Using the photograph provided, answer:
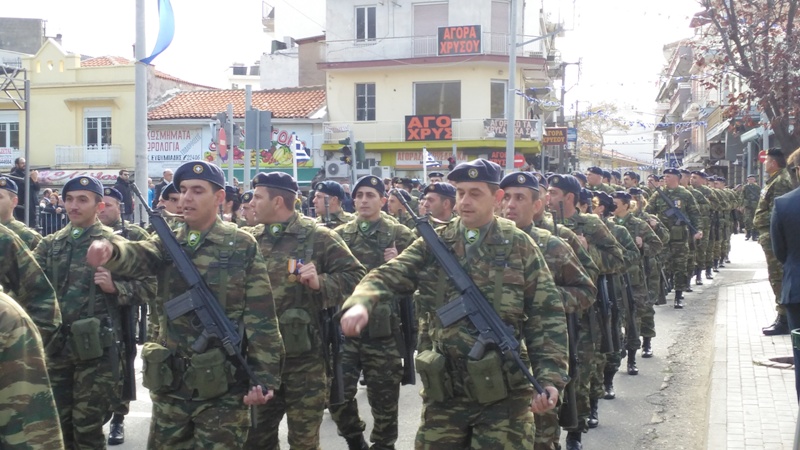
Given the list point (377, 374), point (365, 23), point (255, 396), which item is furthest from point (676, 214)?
point (365, 23)

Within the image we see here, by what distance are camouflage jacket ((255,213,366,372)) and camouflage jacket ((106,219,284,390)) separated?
2.82 ft

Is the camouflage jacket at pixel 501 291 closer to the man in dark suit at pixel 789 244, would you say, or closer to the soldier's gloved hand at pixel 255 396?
the soldier's gloved hand at pixel 255 396

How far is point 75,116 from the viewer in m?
42.8

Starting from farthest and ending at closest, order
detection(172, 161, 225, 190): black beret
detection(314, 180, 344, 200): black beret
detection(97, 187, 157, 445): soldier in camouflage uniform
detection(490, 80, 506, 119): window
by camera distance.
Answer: detection(490, 80, 506, 119): window
detection(314, 180, 344, 200): black beret
detection(97, 187, 157, 445): soldier in camouflage uniform
detection(172, 161, 225, 190): black beret

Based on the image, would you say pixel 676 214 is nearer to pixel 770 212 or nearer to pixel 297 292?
pixel 770 212

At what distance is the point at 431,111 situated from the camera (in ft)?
131

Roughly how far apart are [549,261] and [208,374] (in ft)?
7.25

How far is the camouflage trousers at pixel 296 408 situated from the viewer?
5961mm

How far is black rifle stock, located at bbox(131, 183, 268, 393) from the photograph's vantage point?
16.4ft

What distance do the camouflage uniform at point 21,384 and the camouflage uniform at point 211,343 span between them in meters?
2.18

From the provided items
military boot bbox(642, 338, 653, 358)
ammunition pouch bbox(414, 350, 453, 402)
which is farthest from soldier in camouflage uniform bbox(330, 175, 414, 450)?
military boot bbox(642, 338, 653, 358)

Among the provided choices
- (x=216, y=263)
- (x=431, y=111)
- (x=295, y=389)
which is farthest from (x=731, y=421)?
(x=431, y=111)

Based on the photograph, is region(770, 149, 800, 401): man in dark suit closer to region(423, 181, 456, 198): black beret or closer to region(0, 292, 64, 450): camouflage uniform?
region(423, 181, 456, 198): black beret

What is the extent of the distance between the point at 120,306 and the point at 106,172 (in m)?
37.1
